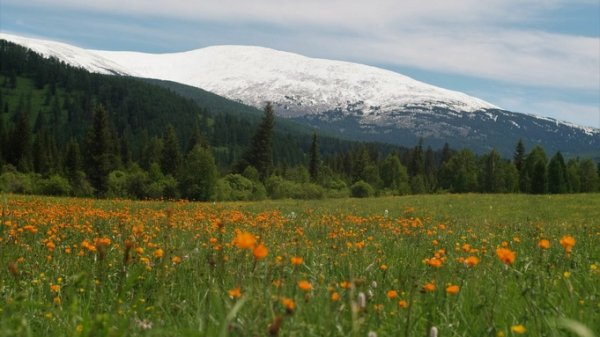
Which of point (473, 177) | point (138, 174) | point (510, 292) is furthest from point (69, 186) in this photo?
point (473, 177)

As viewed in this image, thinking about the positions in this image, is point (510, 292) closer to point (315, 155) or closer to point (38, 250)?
point (38, 250)

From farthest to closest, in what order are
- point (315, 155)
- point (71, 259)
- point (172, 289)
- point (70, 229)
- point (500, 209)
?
point (315, 155), point (500, 209), point (70, 229), point (71, 259), point (172, 289)

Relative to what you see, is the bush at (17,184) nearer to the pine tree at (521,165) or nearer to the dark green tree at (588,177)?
the pine tree at (521,165)

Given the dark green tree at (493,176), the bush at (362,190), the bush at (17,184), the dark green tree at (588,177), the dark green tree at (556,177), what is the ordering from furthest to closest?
1. the dark green tree at (588,177)
2. the dark green tree at (493,176)
3. the dark green tree at (556,177)
4. the bush at (362,190)
5. the bush at (17,184)

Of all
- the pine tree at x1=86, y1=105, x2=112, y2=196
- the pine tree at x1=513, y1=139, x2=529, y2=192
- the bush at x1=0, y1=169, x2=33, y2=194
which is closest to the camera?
the bush at x1=0, y1=169, x2=33, y2=194

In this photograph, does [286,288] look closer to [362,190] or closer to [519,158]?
[362,190]

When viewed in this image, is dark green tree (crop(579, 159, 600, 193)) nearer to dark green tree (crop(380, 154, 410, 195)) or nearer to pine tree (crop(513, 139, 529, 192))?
pine tree (crop(513, 139, 529, 192))

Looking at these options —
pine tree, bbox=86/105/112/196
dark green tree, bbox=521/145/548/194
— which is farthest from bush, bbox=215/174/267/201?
dark green tree, bbox=521/145/548/194

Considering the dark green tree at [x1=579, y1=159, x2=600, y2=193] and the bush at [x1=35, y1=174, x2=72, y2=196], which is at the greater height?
the dark green tree at [x1=579, y1=159, x2=600, y2=193]

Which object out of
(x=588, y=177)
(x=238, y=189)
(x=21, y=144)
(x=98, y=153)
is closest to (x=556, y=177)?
(x=588, y=177)

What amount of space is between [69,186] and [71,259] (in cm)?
5941

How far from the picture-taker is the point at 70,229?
30.6ft

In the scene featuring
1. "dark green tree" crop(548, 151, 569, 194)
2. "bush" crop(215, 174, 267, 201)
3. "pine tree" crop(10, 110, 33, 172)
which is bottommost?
"pine tree" crop(10, 110, 33, 172)

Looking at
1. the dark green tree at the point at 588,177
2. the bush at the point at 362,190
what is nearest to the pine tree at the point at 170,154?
the bush at the point at 362,190
